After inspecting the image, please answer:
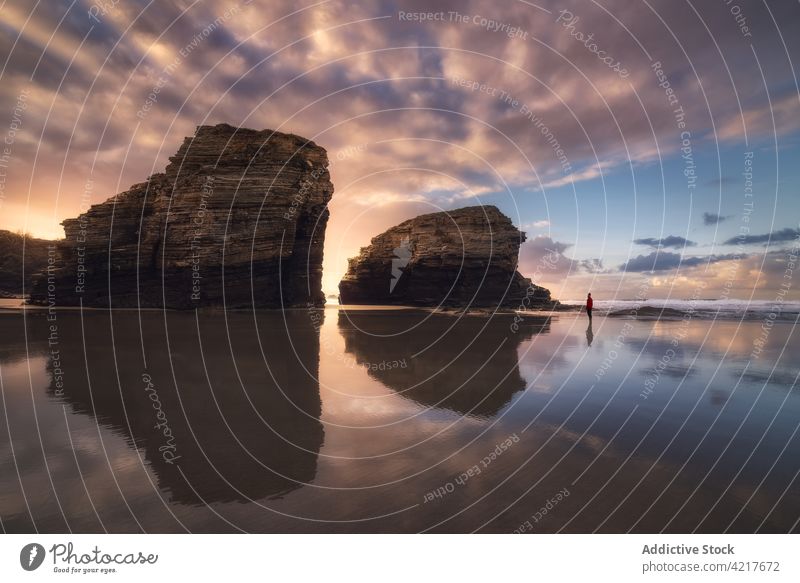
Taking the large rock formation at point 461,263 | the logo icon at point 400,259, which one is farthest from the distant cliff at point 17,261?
the large rock formation at point 461,263

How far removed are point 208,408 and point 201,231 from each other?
35.8 metres

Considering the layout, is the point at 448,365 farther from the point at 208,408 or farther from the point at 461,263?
the point at 461,263

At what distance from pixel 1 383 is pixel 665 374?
19547 millimetres

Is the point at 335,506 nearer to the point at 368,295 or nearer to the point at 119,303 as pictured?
the point at 119,303

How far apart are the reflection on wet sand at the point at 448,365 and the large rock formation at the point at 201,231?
22.9 meters

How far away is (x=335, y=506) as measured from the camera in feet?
15.8

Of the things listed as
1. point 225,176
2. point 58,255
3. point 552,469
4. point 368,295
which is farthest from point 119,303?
point 552,469

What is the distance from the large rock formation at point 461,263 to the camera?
55.7 meters

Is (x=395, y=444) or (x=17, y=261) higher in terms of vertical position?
(x=17, y=261)
